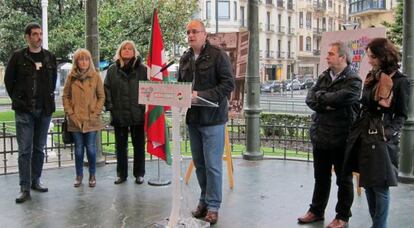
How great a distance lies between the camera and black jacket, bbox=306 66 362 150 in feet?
14.2

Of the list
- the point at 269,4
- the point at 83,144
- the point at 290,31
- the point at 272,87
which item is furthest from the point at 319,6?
the point at 83,144

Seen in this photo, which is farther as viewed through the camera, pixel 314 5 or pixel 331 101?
pixel 314 5

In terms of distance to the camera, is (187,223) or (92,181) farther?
(92,181)

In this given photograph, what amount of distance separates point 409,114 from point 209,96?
3.10 m

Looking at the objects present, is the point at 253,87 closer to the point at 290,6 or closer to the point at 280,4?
the point at 280,4

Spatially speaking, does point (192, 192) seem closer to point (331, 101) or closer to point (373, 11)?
point (331, 101)

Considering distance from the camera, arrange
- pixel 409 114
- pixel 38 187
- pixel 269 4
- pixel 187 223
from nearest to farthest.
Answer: pixel 187 223 → pixel 38 187 → pixel 409 114 → pixel 269 4

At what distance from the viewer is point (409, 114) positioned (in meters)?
6.22

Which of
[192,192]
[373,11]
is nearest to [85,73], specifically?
[192,192]

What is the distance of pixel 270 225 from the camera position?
4.66m

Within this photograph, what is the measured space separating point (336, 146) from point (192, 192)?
2.12 meters

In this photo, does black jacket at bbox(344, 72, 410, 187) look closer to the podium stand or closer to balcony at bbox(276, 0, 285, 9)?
the podium stand

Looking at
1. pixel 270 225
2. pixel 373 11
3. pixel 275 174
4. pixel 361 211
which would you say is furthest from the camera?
pixel 373 11

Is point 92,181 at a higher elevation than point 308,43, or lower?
lower
